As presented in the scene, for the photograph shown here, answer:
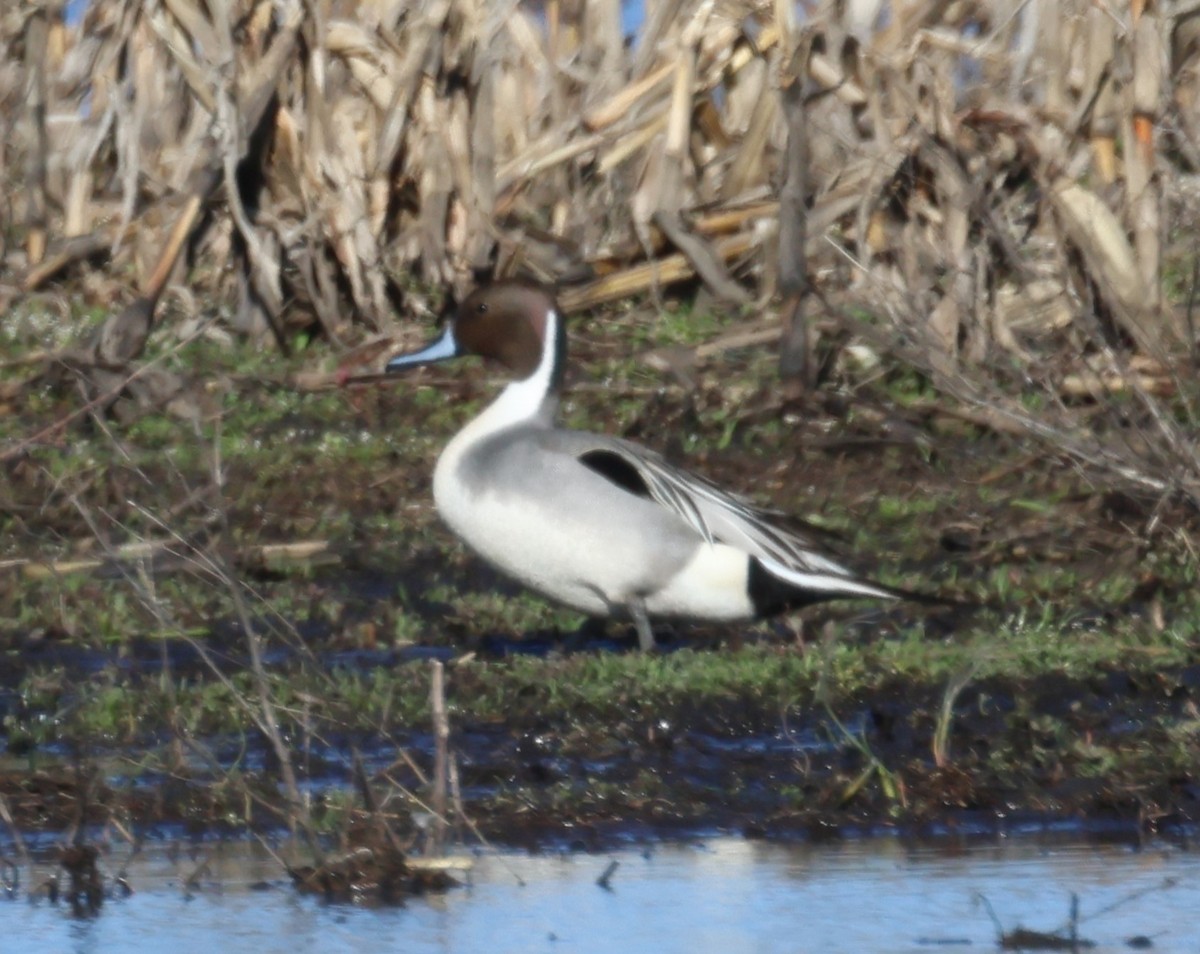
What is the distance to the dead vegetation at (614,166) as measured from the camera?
797 cm

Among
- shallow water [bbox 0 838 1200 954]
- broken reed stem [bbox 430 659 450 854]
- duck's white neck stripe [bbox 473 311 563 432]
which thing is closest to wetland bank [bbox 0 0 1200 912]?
broken reed stem [bbox 430 659 450 854]

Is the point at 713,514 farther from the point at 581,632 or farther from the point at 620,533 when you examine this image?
the point at 581,632

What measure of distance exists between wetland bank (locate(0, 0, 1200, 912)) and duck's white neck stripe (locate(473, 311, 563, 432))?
A: 48 centimetres

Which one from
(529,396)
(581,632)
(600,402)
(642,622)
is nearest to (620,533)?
(642,622)

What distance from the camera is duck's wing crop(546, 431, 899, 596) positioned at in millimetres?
5910

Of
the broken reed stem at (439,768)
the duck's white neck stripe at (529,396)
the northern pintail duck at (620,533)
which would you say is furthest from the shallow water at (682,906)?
the duck's white neck stripe at (529,396)

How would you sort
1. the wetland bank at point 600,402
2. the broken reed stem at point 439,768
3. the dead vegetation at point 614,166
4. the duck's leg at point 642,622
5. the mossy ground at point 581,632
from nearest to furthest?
the broken reed stem at point 439,768 → the mossy ground at point 581,632 → the wetland bank at point 600,402 → the duck's leg at point 642,622 → the dead vegetation at point 614,166

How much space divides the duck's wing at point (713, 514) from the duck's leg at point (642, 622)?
22 cm

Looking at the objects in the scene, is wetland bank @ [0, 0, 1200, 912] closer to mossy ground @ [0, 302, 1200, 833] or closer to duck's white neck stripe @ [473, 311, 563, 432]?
mossy ground @ [0, 302, 1200, 833]

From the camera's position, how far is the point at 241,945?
3.63 metres

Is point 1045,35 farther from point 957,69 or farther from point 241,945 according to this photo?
point 241,945

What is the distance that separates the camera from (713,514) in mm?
5969

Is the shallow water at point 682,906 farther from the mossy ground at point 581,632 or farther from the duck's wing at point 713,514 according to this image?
the duck's wing at point 713,514

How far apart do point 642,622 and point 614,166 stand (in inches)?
158
